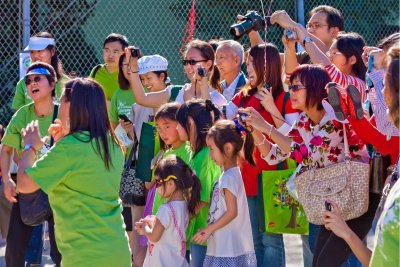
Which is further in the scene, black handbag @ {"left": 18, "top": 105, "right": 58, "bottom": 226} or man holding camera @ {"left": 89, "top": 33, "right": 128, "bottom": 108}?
man holding camera @ {"left": 89, "top": 33, "right": 128, "bottom": 108}

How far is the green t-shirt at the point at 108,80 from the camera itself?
7.81 meters

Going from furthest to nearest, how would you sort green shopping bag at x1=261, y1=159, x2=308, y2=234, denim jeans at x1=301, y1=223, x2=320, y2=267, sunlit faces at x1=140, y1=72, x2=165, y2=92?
1. sunlit faces at x1=140, y1=72, x2=165, y2=92
2. green shopping bag at x1=261, y1=159, x2=308, y2=234
3. denim jeans at x1=301, y1=223, x2=320, y2=267

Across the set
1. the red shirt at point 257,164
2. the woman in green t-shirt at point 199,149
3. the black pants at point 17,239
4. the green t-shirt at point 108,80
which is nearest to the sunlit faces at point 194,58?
the red shirt at point 257,164

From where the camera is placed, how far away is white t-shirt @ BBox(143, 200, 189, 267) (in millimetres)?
5645

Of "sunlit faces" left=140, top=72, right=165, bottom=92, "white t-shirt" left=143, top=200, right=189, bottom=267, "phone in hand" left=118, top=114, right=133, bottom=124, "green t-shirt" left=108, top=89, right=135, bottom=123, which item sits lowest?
"white t-shirt" left=143, top=200, right=189, bottom=267

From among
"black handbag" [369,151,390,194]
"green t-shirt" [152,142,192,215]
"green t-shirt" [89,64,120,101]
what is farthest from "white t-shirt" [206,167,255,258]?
"green t-shirt" [89,64,120,101]

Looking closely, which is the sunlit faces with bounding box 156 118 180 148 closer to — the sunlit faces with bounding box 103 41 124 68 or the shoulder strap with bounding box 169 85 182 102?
the shoulder strap with bounding box 169 85 182 102

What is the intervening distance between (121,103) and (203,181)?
1.69m

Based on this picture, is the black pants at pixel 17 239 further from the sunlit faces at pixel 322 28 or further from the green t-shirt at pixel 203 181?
the sunlit faces at pixel 322 28

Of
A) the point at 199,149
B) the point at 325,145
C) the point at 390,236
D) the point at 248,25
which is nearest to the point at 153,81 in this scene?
the point at 248,25

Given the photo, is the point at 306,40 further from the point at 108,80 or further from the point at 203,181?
the point at 108,80

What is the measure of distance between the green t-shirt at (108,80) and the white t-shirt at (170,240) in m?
2.33

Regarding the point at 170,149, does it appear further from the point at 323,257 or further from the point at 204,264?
the point at 323,257

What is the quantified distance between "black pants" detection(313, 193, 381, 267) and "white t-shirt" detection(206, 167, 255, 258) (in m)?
0.81
